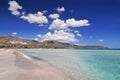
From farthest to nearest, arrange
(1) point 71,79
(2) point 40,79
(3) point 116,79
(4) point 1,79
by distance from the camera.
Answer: (3) point 116,79 < (1) point 71,79 < (2) point 40,79 < (4) point 1,79

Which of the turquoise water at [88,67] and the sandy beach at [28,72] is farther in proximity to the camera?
the turquoise water at [88,67]

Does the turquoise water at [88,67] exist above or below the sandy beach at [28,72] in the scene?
below

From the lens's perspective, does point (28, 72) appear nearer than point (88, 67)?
Yes

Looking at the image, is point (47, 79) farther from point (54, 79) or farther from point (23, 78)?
point (23, 78)

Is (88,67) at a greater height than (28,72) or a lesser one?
lesser

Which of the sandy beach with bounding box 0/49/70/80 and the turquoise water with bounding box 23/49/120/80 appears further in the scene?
the turquoise water with bounding box 23/49/120/80

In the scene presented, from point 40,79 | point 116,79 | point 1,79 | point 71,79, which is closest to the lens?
point 1,79

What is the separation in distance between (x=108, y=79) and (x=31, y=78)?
627cm

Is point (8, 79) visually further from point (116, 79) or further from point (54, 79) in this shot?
point (116, 79)

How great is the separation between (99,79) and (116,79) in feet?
4.73

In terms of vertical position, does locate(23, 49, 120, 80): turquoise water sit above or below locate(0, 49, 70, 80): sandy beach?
below

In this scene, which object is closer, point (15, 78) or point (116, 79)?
point (15, 78)

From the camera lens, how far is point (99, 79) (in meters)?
13.6

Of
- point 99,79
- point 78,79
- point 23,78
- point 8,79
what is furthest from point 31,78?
point 99,79
